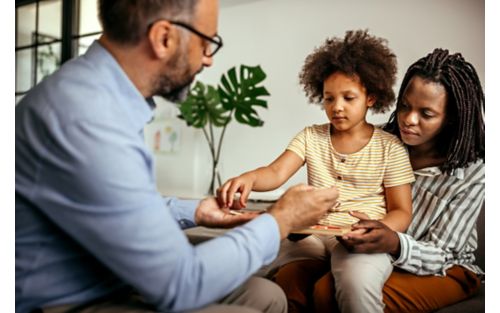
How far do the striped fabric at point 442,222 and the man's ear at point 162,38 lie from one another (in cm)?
44

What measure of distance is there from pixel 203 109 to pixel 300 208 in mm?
427

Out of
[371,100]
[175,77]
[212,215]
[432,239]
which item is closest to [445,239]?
[432,239]

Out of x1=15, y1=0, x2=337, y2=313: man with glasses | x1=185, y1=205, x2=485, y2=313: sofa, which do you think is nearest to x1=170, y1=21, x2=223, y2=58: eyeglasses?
x1=15, y1=0, x2=337, y2=313: man with glasses

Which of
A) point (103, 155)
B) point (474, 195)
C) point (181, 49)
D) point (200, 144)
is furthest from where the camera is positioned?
point (200, 144)

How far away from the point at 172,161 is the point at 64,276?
38cm

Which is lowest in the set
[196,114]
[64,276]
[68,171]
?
[64,276]

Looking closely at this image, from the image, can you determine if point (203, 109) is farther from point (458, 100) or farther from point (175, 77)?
point (458, 100)

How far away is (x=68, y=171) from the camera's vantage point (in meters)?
0.52

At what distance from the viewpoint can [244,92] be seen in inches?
36.1

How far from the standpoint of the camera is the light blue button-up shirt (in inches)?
20.0

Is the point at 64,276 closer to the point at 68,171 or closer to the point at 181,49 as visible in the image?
the point at 68,171

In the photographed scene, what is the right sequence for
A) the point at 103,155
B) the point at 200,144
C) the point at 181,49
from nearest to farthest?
the point at 103,155
the point at 181,49
the point at 200,144

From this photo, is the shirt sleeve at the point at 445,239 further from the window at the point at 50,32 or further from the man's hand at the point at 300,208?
the window at the point at 50,32
